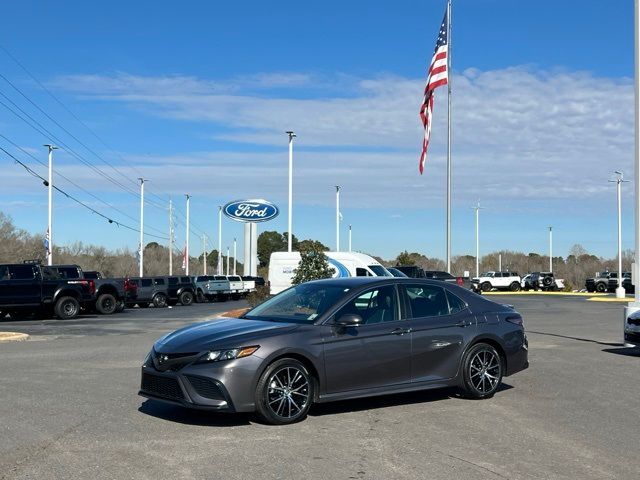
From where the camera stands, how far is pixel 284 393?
8117 mm

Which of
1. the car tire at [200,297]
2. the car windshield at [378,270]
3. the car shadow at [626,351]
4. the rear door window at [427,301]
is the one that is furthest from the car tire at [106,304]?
the rear door window at [427,301]

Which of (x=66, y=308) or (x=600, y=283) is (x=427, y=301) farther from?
(x=600, y=283)

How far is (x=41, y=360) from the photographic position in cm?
1395

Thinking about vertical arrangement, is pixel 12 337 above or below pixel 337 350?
below

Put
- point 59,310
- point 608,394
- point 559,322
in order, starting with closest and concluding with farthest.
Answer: point 608,394 → point 559,322 → point 59,310

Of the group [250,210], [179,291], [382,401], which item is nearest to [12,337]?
[382,401]

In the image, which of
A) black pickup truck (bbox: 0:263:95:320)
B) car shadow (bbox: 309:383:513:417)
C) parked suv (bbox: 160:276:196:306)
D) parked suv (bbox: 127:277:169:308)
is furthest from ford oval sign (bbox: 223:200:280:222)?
car shadow (bbox: 309:383:513:417)

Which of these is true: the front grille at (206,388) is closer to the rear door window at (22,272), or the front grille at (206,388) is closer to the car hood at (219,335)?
the car hood at (219,335)

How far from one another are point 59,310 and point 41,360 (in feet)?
51.3

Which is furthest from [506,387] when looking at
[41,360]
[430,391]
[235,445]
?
[41,360]

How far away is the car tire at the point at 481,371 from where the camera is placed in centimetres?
962

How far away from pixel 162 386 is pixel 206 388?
1.88ft

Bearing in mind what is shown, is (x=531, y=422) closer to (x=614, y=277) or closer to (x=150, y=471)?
(x=150, y=471)

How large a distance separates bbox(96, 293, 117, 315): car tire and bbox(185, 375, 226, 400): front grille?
25975 millimetres
